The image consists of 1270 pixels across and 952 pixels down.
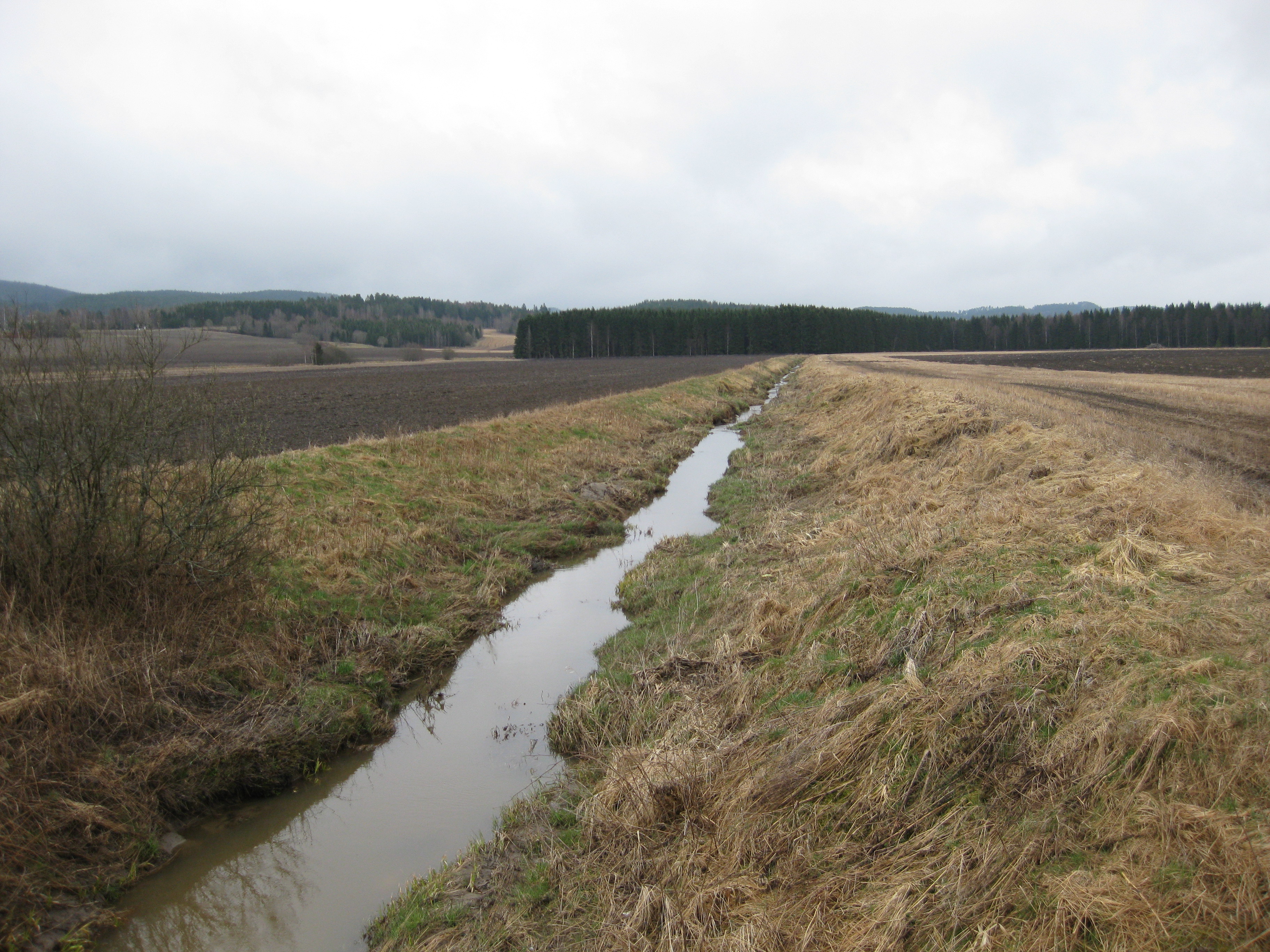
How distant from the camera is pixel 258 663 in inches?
314

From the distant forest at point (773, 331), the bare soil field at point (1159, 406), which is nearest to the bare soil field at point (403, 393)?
the bare soil field at point (1159, 406)

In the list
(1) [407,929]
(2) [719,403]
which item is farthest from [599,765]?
(2) [719,403]

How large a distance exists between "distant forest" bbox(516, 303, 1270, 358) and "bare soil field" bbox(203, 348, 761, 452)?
4439 centimetres

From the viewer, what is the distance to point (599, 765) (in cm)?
641

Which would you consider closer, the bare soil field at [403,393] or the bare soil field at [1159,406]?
the bare soil field at [1159,406]

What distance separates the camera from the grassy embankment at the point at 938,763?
348 cm

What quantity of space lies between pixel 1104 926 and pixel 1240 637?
105 inches

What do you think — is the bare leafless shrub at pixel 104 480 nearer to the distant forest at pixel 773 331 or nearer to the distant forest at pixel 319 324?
Result: the distant forest at pixel 773 331

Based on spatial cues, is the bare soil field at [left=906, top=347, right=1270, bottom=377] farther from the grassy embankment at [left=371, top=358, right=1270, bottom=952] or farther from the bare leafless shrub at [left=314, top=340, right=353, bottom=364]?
the bare leafless shrub at [left=314, top=340, right=353, bottom=364]

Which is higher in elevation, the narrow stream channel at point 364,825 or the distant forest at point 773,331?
the distant forest at point 773,331

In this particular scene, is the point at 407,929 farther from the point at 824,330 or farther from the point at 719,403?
the point at 824,330

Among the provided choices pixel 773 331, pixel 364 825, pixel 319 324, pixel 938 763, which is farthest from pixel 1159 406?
pixel 319 324

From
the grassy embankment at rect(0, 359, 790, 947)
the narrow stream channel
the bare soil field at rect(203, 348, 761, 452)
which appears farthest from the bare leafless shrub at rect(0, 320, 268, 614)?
the narrow stream channel

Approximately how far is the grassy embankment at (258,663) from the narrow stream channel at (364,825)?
0.35 metres
